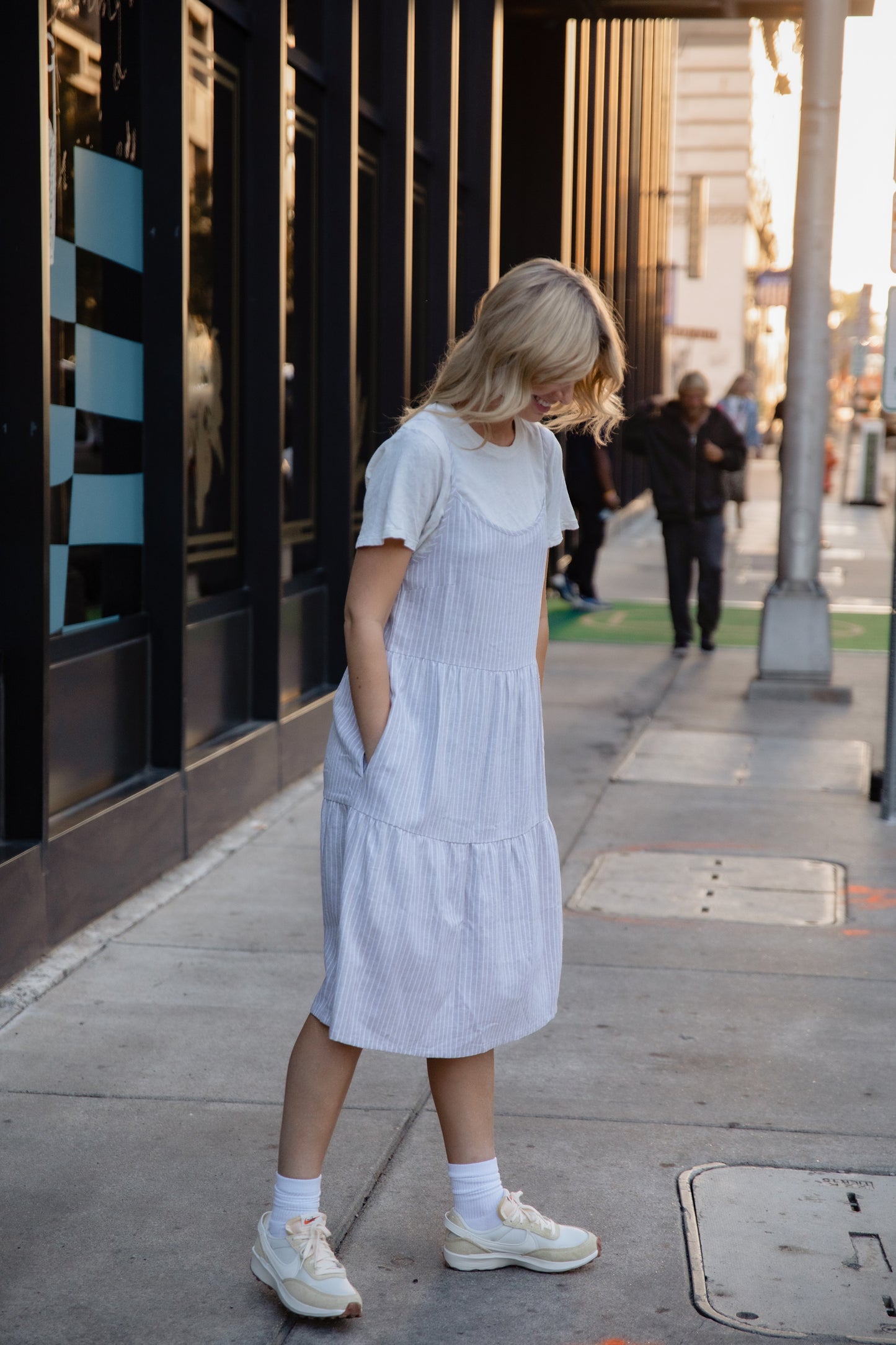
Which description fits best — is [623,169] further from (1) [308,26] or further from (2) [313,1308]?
(2) [313,1308]

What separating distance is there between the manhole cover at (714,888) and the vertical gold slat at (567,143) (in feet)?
31.6

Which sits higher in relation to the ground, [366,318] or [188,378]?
[366,318]

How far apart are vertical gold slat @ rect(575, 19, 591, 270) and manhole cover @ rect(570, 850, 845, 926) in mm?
11687

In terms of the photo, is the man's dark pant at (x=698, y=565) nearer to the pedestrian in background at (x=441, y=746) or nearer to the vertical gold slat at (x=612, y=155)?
the vertical gold slat at (x=612, y=155)

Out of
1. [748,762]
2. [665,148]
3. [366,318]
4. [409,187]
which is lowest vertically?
[748,762]

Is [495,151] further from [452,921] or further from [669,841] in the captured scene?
[452,921]

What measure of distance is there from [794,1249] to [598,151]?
59.1 ft

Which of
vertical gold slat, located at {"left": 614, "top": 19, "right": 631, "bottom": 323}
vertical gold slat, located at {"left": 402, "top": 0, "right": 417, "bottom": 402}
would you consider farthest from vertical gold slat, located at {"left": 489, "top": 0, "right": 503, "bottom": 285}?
vertical gold slat, located at {"left": 614, "top": 19, "right": 631, "bottom": 323}

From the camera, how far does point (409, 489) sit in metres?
2.85

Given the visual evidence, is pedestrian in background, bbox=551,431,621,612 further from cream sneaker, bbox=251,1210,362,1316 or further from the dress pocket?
cream sneaker, bbox=251,1210,362,1316

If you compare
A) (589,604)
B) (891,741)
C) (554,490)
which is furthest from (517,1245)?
(589,604)

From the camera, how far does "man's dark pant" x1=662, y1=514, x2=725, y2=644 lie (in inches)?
476

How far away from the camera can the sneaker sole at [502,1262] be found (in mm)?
3146

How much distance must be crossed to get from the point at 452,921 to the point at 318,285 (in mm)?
5941
